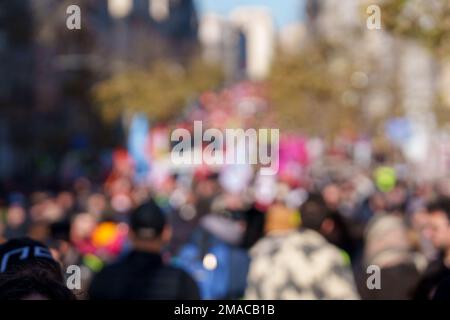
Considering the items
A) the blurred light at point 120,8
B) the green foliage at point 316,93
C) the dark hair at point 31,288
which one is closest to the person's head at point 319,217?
the dark hair at point 31,288

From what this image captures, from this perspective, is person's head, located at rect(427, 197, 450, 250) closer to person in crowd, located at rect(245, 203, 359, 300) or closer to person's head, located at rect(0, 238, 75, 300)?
person in crowd, located at rect(245, 203, 359, 300)

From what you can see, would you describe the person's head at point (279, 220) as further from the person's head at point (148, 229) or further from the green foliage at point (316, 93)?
the green foliage at point (316, 93)

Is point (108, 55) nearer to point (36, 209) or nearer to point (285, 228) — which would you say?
point (36, 209)

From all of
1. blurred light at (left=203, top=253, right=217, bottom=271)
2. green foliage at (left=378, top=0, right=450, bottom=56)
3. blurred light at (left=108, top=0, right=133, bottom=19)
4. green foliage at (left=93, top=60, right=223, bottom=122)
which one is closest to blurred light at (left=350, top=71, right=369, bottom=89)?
green foliage at (left=93, top=60, right=223, bottom=122)

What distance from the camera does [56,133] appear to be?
66.4 metres

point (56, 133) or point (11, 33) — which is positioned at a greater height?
point (11, 33)

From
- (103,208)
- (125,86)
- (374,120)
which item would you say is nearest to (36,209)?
(103,208)

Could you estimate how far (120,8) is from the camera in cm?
10906

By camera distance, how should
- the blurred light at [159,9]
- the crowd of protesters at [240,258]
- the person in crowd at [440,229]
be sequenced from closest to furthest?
the crowd of protesters at [240,258] < the person in crowd at [440,229] < the blurred light at [159,9]

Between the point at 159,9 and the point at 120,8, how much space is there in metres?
28.7

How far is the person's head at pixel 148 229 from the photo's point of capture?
693cm

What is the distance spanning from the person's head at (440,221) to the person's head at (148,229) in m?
1.68

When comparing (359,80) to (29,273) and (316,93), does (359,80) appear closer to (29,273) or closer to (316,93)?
(316,93)
